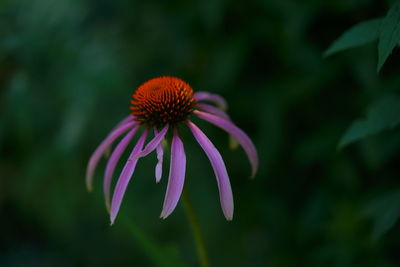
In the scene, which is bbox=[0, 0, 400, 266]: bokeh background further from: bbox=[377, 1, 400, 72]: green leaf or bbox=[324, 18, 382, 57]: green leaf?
bbox=[377, 1, 400, 72]: green leaf

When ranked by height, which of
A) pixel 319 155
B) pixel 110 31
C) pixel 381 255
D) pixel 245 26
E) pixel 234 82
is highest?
pixel 110 31

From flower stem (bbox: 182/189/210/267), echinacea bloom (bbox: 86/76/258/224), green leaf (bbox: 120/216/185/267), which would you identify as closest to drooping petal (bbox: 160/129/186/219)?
echinacea bloom (bbox: 86/76/258/224)

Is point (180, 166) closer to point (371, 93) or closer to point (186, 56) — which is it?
point (371, 93)

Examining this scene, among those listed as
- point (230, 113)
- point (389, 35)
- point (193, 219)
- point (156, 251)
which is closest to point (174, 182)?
point (193, 219)

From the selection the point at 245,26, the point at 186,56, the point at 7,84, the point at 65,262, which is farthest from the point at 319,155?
the point at 65,262

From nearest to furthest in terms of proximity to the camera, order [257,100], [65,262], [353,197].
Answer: [353,197], [257,100], [65,262]
